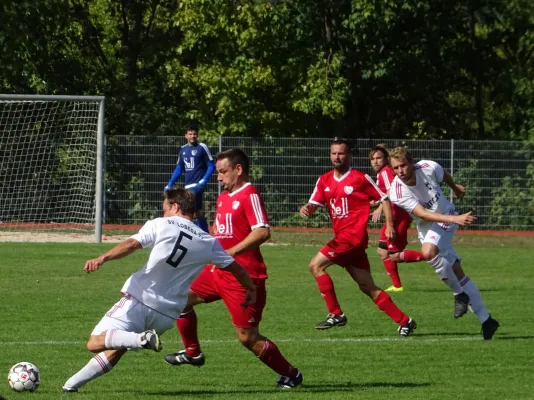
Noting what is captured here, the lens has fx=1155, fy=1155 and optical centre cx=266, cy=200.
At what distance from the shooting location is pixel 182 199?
7.72 m

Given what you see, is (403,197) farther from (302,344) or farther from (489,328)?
(302,344)

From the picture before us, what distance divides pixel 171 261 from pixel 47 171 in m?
16.9

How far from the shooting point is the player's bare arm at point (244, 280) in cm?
783

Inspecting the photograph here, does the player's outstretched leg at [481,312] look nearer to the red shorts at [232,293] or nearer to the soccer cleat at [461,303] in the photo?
the soccer cleat at [461,303]

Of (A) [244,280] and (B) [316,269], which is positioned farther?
(B) [316,269]

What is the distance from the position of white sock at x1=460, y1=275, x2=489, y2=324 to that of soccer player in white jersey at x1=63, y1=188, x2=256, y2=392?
13.1 ft

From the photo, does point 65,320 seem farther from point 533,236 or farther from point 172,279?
point 533,236

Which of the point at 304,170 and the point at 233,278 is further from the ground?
the point at 233,278

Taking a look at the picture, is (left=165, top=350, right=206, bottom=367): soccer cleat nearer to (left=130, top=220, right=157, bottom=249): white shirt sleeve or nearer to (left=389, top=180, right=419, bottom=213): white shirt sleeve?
(left=130, top=220, right=157, bottom=249): white shirt sleeve

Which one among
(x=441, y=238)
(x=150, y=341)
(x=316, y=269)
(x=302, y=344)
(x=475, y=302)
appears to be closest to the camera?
(x=150, y=341)

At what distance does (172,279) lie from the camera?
7.73m

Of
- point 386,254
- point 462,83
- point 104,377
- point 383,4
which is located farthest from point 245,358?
point 462,83

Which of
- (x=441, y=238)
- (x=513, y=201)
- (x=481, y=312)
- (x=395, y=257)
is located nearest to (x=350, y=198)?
(x=441, y=238)

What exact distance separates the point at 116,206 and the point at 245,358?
52.1ft
